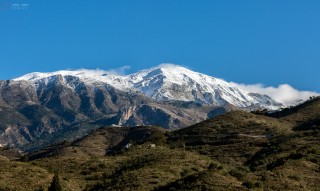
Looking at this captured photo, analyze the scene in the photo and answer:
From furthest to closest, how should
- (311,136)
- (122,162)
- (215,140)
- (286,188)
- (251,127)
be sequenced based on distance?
(251,127) < (215,140) < (311,136) < (122,162) < (286,188)

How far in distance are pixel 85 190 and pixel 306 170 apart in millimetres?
36426

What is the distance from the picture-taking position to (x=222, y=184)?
230 feet

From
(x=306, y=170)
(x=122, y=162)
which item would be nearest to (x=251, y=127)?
(x=122, y=162)

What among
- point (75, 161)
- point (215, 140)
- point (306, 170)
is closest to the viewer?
point (306, 170)

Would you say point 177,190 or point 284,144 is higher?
point 284,144

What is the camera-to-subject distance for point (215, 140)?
150 meters

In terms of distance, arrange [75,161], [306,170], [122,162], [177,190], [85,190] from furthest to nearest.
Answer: [75,161] → [122,162] → [306,170] → [85,190] → [177,190]

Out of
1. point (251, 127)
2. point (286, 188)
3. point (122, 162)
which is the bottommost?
point (286, 188)

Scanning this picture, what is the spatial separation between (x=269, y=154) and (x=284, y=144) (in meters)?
12.3

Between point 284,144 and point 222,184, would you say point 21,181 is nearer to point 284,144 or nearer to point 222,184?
point 222,184

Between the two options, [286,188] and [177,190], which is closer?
[177,190]

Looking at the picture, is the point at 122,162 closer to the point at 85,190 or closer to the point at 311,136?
the point at 85,190

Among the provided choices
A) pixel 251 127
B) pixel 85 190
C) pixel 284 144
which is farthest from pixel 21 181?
pixel 251 127

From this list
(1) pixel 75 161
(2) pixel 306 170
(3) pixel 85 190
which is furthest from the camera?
(1) pixel 75 161
